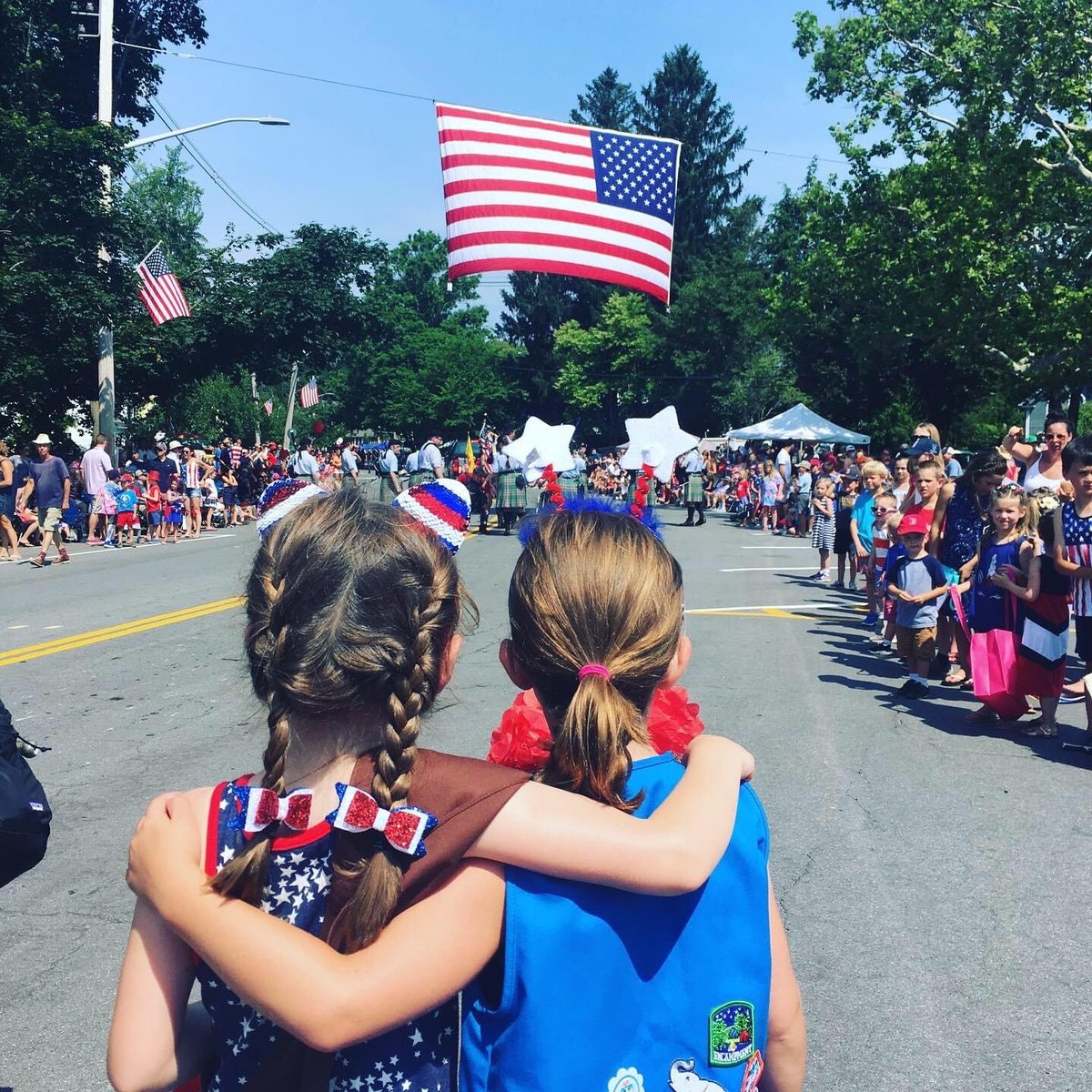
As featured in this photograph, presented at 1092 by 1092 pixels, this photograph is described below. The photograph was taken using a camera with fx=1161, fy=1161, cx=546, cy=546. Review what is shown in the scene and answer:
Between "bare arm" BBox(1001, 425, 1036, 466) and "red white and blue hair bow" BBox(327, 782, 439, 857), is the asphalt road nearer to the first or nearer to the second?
"red white and blue hair bow" BBox(327, 782, 439, 857)

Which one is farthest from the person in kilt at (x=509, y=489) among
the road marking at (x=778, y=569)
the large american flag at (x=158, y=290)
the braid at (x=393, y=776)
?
the braid at (x=393, y=776)

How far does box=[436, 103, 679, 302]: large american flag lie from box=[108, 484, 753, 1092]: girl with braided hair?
7.86m

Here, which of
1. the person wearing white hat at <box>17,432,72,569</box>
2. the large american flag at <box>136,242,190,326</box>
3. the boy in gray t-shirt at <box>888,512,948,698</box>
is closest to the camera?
the boy in gray t-shirt at <box>888,512,948,698</box>

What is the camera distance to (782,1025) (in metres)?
1.71

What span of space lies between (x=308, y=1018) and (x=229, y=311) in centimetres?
→ 3087

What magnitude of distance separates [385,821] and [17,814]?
1.31 meters

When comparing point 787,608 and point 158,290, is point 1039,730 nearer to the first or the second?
point 787,608

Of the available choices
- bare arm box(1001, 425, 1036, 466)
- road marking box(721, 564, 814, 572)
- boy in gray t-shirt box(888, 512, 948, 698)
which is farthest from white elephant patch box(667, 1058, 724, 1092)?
road marking box(721, 564, 814, 572)

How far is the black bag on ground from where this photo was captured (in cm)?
239

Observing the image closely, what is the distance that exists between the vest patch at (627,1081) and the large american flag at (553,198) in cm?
810

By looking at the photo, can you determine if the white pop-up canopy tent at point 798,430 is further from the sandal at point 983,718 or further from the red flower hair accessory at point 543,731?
the red flower hair accessory at point 543,731

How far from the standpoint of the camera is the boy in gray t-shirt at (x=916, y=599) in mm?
8445

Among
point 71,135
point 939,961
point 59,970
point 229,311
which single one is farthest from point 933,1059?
point 229,311

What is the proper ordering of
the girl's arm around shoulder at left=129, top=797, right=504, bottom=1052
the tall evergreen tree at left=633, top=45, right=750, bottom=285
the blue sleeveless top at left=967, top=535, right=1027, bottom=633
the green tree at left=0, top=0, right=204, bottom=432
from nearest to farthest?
1. the girl's arm around shoulder at left=129, top=797, right=504, bottom=1052
2. the blue sleeveless top at left=967, top=535, right=1027, bottom=633
3. the green tree at left=0, top=0, right=204, bottom=432
4. the tall evergreen tree at left=633, top=45, right=750, bottom=285
